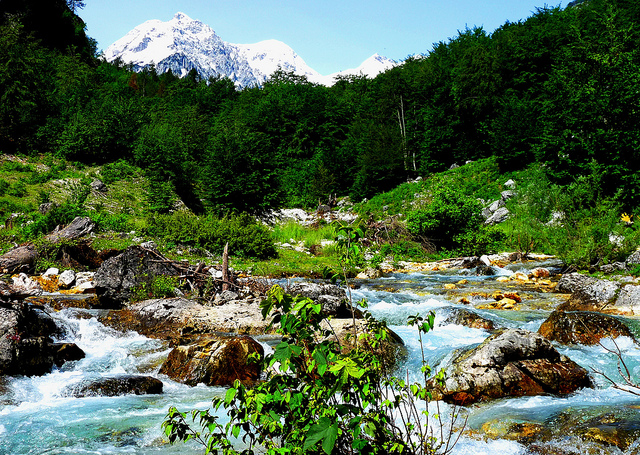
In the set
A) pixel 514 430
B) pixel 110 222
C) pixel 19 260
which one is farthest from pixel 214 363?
pixel 110 222

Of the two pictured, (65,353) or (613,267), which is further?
(613,267)

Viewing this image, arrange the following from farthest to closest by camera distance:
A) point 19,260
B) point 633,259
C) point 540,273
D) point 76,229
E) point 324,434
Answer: point 76,229 < point 540,273 < point 19,260 < point 633,259 < point 324,434

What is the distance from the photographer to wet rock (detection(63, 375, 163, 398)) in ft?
18.2

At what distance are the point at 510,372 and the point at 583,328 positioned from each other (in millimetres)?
2495

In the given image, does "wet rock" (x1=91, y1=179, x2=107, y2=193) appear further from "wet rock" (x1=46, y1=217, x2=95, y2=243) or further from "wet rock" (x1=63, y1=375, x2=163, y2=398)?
"wet rock" (x1=63, y1=375, x2=163, y2=398)

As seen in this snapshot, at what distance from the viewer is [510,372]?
17.5 ft

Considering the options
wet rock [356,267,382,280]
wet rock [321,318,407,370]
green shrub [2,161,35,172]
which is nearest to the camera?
wet rock [321,318,407,370]

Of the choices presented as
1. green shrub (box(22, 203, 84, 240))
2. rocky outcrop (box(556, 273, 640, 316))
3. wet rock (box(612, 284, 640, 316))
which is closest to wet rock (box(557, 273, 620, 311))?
rocky outcrop (box(556, 273, 640, 316))

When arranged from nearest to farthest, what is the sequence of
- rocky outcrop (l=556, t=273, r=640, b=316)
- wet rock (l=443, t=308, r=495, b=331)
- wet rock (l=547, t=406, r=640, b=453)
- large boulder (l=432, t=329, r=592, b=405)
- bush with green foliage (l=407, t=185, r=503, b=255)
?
wet rock (l=547, t=406, r=640, b=453)
large boulder (l=432, t=329, r=592, b=405)
wet rock (l=443, t=308, r=495, b=331)
rocky outcrop (l=556, t=273, r=640, b=316)
bush with green foliage (l=407, t=185, r=503, b=255)

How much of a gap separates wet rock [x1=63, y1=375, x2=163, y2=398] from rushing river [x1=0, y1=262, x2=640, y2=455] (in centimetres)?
11

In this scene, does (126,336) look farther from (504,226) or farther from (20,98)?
(20,98)

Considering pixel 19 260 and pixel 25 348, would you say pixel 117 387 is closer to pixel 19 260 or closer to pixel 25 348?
pixel 25 348

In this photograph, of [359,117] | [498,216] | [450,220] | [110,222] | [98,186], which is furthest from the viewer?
[359,117]

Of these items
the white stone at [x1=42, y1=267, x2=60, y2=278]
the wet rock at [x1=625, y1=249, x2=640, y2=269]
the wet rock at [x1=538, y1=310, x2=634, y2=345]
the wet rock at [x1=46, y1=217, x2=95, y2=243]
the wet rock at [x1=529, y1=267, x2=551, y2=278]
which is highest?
the wet rock at [x1=46, y1=217, x2=95, y2=243]
